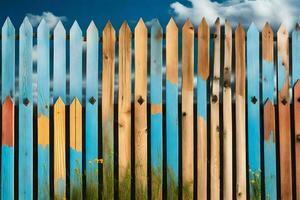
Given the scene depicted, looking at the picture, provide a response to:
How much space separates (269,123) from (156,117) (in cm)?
128

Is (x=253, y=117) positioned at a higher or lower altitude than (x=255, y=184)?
higher

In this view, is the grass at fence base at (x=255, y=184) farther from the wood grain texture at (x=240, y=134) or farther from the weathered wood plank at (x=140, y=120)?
the weathered wood plank at (x=140, y=120)

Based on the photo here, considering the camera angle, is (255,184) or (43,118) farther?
(255,184)

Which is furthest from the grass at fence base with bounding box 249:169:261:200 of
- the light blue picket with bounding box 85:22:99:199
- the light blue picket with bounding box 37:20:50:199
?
the light blue picket with bounding box 37:20:50:199

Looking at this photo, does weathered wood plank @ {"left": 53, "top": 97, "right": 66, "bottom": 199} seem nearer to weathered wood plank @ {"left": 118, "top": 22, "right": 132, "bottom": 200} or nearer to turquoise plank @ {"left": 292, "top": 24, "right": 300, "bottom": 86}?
weathered wood plank @ {"left": 118, "top": 22, "right": 132, "bottom": 200}

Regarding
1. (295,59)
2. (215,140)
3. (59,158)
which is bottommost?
(59,158)

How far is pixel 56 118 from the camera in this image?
6156 millimetres

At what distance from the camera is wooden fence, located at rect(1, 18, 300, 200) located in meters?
6.09

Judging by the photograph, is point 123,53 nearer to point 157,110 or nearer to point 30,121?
point 157,110

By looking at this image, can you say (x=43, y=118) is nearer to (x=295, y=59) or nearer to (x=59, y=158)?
(x=59, y=158)

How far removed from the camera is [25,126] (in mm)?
6230

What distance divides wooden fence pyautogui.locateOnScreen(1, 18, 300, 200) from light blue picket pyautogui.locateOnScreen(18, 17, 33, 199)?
0.04 feet

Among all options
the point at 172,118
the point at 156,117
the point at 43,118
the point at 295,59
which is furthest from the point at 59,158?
the point at 295,59

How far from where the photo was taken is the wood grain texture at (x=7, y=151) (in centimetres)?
625
